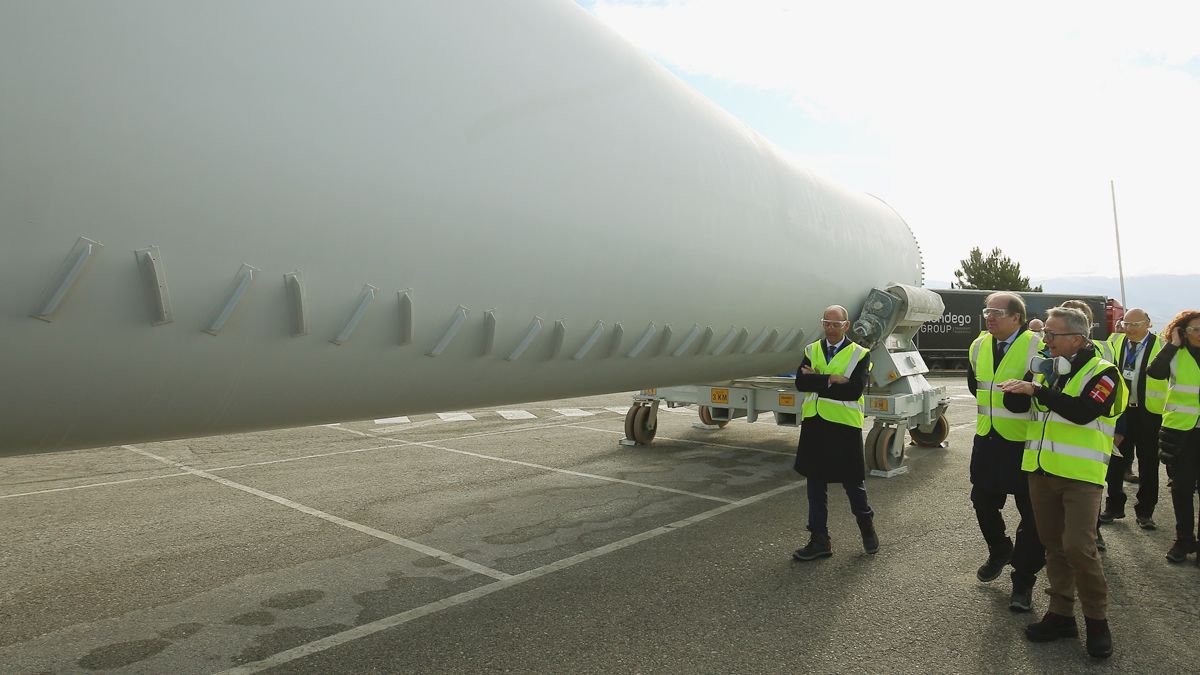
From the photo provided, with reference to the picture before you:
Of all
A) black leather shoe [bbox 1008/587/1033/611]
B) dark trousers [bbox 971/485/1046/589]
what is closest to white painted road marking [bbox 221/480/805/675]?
dark trousers [bbox 971/485/1046/589]

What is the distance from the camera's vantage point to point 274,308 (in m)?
2.44

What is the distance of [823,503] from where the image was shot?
15.1ft

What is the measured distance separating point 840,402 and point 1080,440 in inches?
56.1

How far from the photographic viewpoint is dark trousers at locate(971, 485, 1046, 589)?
3.90m

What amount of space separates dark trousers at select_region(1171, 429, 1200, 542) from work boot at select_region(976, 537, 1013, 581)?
1.36m

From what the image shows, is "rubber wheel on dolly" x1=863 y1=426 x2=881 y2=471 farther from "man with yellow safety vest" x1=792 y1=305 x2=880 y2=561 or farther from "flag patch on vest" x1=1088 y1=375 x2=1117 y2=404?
"flag patch on vest" x1=1088 y1=375 x2=1117 y2=404

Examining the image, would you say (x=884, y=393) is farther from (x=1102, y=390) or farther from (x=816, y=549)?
(x=1102, y=390)

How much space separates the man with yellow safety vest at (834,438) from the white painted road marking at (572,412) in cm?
752

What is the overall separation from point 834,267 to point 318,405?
4.50m

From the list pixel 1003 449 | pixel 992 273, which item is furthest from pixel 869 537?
pixel 992 273

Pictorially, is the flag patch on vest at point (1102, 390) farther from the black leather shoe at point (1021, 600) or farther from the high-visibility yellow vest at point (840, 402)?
the high-visibility yellow vest at point (840, 402)

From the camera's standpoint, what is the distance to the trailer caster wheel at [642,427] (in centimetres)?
888

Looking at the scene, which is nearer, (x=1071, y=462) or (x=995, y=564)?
(x=1071, y=462)

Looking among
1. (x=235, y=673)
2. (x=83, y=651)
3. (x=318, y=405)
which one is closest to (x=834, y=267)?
(x=318, y=405)
